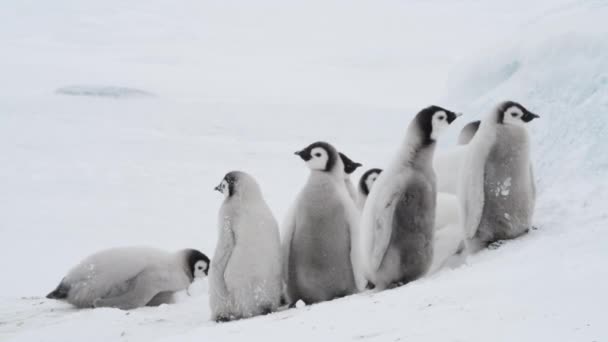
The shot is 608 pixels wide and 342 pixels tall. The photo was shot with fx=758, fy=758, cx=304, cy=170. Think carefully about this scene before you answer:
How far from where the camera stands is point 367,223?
3.66 m

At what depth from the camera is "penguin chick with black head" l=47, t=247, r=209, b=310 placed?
13.8 ft

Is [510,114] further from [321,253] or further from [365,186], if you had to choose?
[365,186]

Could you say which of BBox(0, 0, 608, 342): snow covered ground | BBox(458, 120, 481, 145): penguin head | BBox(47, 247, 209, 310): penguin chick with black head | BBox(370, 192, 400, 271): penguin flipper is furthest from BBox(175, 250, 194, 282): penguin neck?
BBox(458, 120, 481, 145): penguin head

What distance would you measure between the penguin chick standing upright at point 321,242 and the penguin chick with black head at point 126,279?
0.86 metres

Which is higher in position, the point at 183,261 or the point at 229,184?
the point at 229,184

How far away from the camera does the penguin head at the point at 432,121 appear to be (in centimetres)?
364

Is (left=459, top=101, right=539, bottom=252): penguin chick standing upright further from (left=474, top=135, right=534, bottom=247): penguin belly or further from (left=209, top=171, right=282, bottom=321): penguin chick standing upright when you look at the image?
(left=209, top=171, right=282, bottom=321): penguin chick standing upright

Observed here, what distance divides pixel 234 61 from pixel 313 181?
29028mm

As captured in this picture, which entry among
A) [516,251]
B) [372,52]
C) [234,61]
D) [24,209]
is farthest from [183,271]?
[372,52]

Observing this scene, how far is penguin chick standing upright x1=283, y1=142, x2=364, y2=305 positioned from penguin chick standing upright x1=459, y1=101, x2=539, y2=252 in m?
0.59

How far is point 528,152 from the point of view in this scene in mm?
3760

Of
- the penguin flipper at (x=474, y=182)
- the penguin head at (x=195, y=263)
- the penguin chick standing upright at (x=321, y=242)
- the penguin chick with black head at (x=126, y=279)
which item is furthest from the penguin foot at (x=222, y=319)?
the penguin flipper at (x=474, y=182)

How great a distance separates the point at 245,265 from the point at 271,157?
9.61m

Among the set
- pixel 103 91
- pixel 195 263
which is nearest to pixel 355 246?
pixel 195 263
